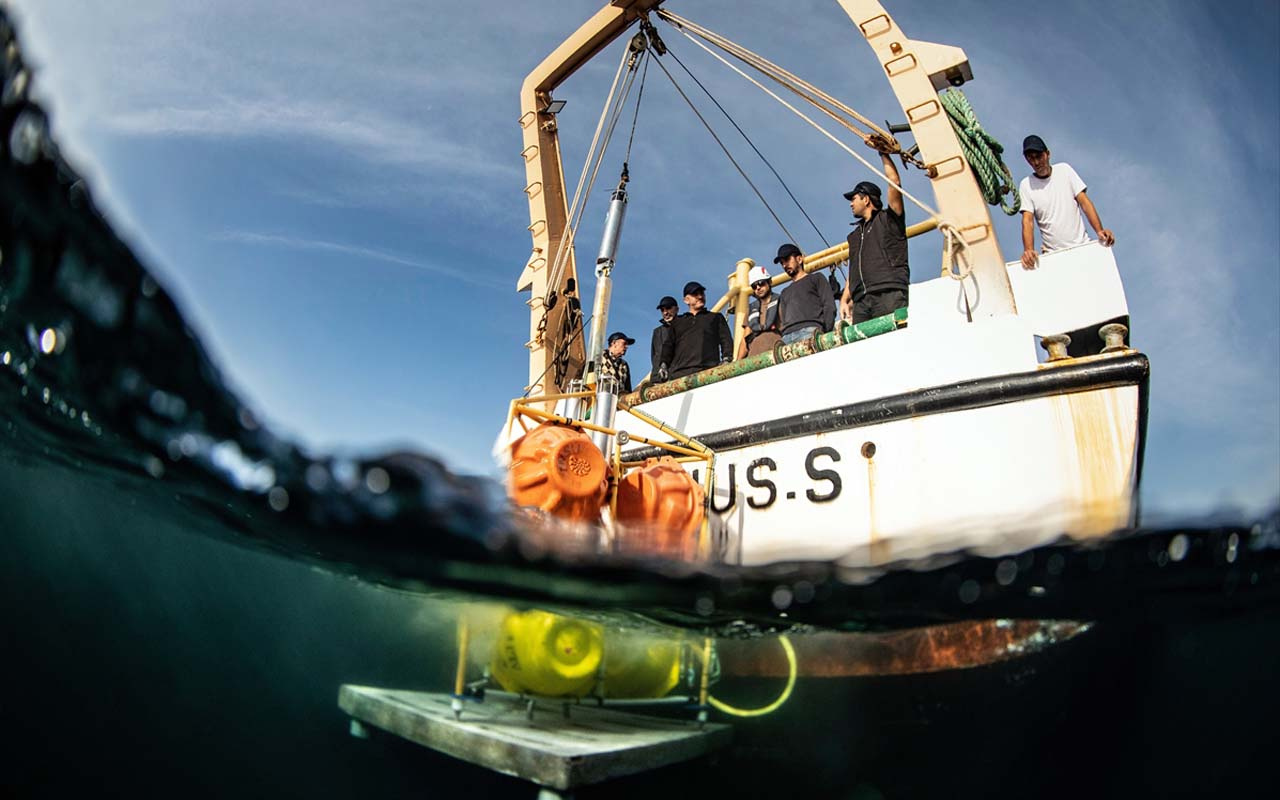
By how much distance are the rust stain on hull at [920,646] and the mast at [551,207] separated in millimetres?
4015

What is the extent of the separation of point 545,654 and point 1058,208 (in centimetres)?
425

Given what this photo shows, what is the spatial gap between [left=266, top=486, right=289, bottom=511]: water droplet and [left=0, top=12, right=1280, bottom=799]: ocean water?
1 centimetres

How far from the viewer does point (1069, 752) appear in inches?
153

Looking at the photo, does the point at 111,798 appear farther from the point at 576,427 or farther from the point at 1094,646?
the point at 1094,646

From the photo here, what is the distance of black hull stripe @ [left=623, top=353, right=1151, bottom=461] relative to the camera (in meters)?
3.22

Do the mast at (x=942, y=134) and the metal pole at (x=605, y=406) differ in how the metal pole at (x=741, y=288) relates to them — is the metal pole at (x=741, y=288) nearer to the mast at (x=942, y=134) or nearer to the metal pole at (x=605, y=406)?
the mast at (x=942, y=134)

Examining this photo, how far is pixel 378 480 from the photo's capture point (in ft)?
5.88

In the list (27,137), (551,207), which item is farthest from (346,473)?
(551,207)

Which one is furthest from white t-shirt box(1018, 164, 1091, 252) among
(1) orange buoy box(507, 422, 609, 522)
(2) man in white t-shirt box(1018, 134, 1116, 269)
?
(1) orange buoy box(507, 422, 609, 522)

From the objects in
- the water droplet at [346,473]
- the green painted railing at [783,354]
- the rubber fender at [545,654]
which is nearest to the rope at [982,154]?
the green painted railing at [783,354]

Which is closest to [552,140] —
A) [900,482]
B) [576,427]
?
[576,427]

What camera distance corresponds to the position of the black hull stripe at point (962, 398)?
3.22 m

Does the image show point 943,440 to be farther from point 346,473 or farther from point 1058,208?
point 346,473

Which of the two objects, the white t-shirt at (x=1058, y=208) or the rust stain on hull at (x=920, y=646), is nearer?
the rust stain on hull at (x=920, y=646)
